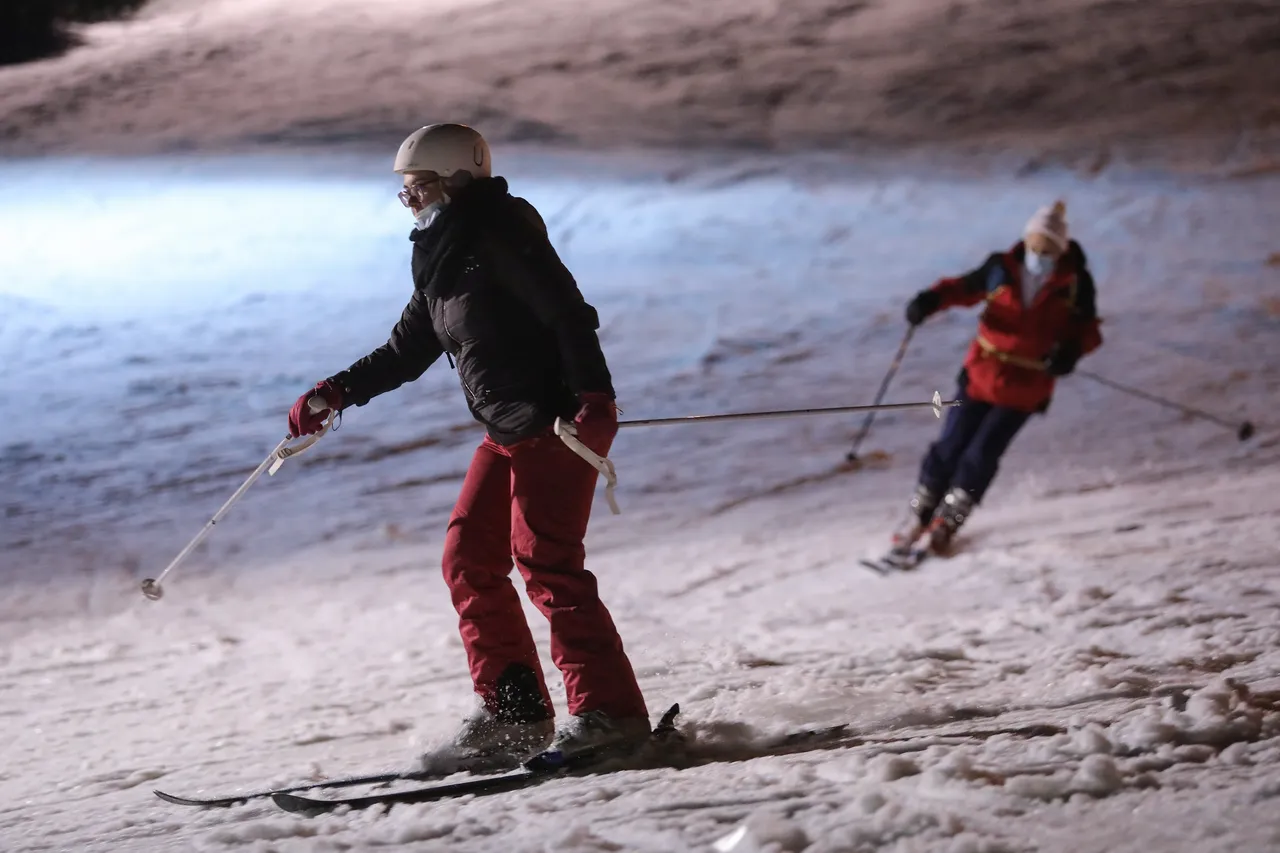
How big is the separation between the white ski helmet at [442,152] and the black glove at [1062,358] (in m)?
2.71

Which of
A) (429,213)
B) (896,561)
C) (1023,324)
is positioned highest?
(429,213)

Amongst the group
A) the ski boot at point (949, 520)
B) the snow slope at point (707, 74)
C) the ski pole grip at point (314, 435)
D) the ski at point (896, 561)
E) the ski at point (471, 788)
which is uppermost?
the snow slope at point (707, 74)

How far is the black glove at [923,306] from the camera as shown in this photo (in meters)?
4.49

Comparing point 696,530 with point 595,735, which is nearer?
point 595,735

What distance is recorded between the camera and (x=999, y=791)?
6.74ft

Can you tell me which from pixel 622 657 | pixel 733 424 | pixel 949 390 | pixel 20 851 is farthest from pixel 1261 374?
pixel 20 851

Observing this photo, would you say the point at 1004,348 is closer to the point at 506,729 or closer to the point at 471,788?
the point at 506,729

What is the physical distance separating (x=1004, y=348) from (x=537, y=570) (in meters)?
2.61

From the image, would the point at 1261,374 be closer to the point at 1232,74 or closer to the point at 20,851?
the point at 1232,74

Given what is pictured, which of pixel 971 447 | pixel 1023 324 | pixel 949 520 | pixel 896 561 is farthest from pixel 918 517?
pixel 1023 324

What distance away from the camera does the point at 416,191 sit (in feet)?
8.31

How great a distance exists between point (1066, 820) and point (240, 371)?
16.5 ft

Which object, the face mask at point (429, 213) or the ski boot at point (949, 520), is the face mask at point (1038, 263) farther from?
the face mask at point (429, 213)

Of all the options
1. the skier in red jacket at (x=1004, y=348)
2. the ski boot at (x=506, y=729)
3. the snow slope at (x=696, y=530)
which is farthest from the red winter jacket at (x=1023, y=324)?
the ski boot at (x=506, y=729)
